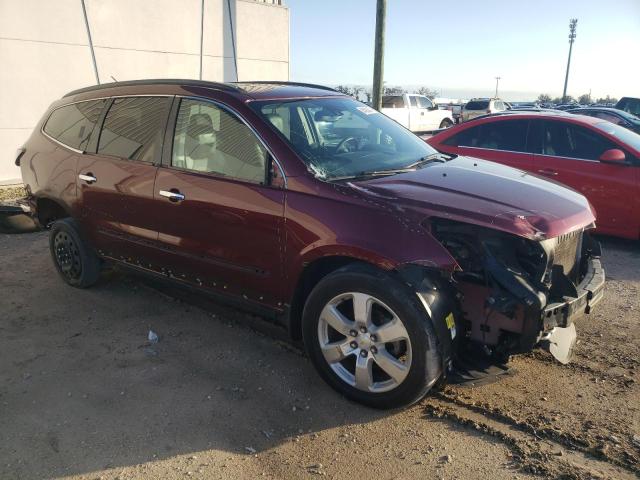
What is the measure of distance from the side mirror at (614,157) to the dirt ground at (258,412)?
240 centimetres

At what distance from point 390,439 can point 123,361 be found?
2.00m

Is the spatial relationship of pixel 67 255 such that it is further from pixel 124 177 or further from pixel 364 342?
pixel 364 342

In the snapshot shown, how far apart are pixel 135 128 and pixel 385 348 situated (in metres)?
2.69

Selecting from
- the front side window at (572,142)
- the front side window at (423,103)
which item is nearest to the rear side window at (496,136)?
the front side window at (572,142)

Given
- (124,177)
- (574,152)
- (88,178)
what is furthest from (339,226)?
(574,152)

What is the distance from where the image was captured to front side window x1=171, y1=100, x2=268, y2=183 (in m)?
3.52

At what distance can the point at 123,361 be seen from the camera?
3770 millimetres

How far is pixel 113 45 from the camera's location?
10.5 m

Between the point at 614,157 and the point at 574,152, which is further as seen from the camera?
the point at 574,152

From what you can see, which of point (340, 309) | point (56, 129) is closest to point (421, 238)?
point (340, 309)

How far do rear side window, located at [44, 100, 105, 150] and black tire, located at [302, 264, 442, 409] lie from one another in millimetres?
2789

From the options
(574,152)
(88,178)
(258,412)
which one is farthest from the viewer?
(574,152)

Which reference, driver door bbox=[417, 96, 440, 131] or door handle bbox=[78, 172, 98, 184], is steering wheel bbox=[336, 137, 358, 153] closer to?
door handle bbox=[78, 172, 98, 184]

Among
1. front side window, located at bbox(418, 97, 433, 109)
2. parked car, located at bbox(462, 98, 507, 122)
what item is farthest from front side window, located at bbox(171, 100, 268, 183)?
parked car, located at bbox(462, 98, 507, 122)
